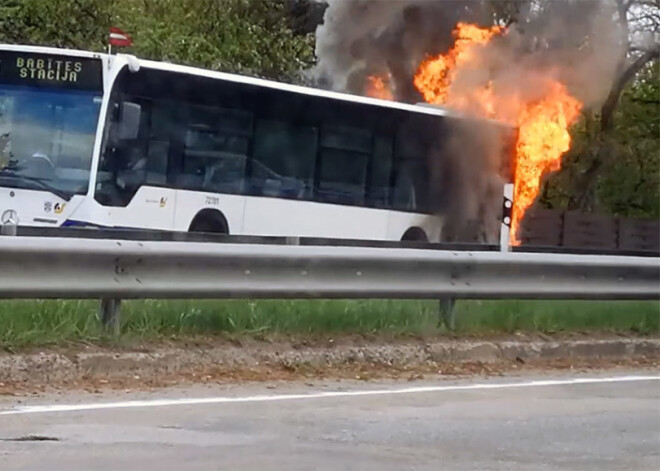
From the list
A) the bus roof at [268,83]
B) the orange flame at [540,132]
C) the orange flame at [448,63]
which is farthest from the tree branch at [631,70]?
the bus roof at [268,83]

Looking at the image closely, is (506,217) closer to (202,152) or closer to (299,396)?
(202,152)

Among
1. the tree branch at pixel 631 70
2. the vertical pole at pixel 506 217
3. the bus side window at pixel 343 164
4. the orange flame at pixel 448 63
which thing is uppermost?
the tree branch at pixel 631 70

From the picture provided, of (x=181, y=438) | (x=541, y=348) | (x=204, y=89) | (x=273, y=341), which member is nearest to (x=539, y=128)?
(x=204, y=89)

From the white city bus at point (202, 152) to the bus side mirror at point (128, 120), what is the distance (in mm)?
19

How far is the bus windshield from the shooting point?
18156 millimetres

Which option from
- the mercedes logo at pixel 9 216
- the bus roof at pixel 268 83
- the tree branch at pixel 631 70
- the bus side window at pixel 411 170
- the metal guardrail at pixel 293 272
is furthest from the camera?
the tree branch at pixel 631 70

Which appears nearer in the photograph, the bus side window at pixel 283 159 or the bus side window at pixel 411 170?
the bus side window at pixel 283 159

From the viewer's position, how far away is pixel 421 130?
77.4 feet

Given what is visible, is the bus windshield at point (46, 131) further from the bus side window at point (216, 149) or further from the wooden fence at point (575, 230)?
the wooden fence at point (575, 230)

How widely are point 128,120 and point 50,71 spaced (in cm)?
118

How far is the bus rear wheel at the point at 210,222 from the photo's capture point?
64.9 ft

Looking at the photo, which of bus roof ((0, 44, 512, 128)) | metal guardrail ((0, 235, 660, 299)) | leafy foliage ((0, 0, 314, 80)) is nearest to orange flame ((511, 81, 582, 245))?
bus roof ((0, 44, 512, 128))

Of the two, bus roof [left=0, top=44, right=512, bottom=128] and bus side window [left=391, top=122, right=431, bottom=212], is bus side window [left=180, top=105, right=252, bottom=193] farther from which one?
bus side window [left=391, top=122, right=431, bottom=212]

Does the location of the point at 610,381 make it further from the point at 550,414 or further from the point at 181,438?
the point at 181,438
